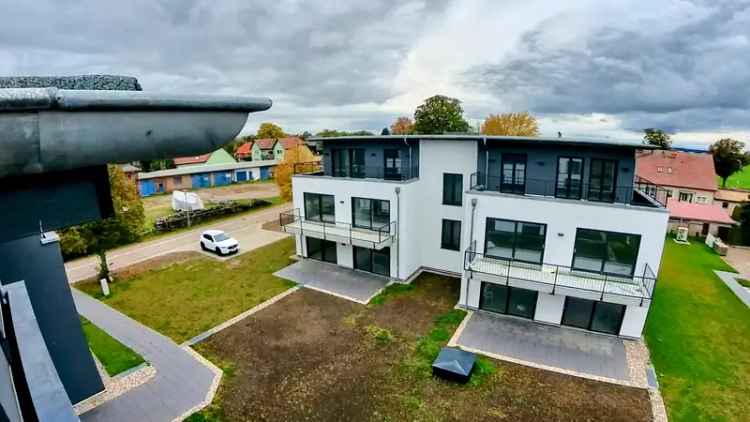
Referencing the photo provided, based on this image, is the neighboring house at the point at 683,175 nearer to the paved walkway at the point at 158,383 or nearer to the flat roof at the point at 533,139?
the flat roof at the point at 533,139

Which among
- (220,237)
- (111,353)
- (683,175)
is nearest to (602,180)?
(111,353)

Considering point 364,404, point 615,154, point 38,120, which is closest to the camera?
point 38,120

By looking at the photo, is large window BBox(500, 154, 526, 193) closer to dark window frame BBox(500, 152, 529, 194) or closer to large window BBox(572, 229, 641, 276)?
dark window frame BBox(500, 152, 529, 194)

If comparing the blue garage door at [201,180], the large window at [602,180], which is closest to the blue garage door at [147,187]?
the blue garage door at [201,180]

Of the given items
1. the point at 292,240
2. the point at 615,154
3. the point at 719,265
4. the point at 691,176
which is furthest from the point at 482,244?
the point at 691,176

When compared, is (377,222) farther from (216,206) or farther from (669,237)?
(669,237)

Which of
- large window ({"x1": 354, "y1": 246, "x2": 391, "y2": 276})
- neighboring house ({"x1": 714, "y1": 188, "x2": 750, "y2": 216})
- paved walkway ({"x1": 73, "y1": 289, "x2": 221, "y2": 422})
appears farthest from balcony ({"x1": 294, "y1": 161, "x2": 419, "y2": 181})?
neighboring house ({"x1": 714, "y1": 188, "x2": 750, "y2": 216})
